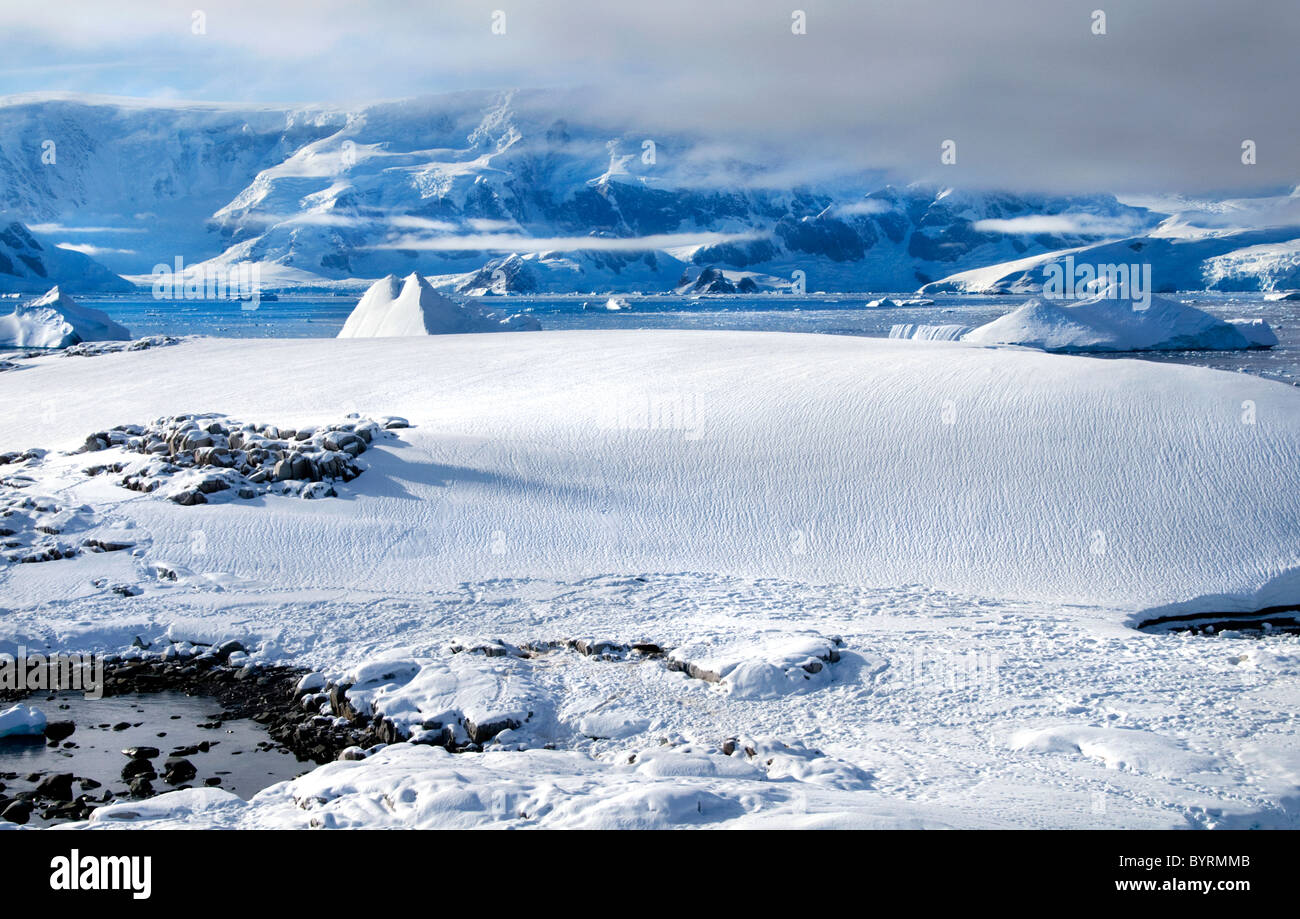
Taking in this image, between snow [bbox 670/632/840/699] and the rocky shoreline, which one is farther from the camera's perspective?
snow [bbox 670/632/840/699]

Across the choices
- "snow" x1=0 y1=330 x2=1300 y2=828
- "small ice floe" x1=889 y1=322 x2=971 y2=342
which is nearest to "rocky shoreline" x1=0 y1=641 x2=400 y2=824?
"snow" x1=0 y1=330 x2=1300 y2=828

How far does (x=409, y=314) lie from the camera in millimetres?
24250

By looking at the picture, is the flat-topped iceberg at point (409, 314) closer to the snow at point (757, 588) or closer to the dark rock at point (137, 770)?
the snow at point (757, 588)

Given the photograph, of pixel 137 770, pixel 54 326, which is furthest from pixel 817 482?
pixel 54 326

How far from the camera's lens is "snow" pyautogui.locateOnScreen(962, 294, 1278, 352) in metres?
27.3

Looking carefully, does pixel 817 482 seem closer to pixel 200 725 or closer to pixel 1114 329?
pixel 200 725

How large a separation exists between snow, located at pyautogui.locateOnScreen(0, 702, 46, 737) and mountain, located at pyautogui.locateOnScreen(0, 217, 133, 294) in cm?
9525

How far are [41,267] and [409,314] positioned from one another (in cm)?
8975

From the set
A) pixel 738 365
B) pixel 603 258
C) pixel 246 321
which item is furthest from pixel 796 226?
pixel 738 365

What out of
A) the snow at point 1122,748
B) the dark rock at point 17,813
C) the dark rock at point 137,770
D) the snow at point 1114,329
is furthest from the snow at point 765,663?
the snow at point 1114,329

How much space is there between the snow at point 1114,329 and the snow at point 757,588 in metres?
16.6

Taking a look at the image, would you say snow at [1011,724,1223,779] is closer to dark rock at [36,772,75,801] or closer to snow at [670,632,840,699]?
snow at [670,632,840,699]

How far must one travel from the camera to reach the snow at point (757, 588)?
14.5 ft
